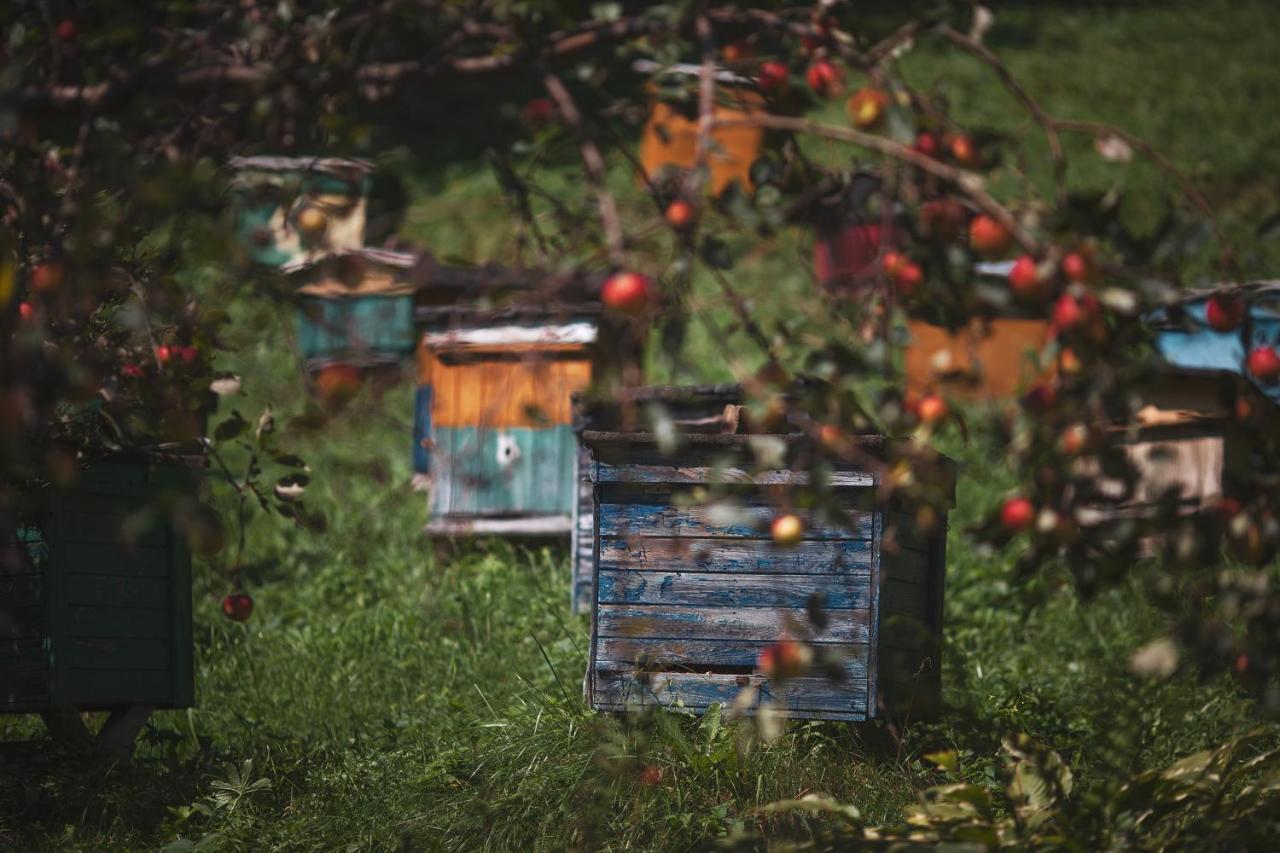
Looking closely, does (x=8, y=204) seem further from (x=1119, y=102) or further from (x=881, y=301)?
(x=1119, y=102)

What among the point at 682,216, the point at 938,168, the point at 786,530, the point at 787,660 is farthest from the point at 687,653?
the point at 938,168

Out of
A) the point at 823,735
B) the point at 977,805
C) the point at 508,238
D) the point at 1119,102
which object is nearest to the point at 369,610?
the point at 823,735

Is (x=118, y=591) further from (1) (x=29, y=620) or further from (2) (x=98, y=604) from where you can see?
(1) (x=29, y=620)

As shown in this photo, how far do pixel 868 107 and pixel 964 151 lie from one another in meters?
0.19

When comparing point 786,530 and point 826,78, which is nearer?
point 786,530

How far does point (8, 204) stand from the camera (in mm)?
2621

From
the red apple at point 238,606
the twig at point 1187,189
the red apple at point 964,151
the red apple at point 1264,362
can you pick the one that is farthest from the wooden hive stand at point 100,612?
the red apple at point 1264,362

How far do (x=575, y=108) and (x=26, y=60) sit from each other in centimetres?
136

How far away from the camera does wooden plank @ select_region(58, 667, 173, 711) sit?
4.33 metres

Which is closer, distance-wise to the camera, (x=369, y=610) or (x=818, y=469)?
(x=818, y=469)

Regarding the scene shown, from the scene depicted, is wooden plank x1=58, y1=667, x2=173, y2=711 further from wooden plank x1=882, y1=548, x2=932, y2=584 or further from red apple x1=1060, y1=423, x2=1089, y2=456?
red apple x1=1060, y1=423, x2=1089, y2=456

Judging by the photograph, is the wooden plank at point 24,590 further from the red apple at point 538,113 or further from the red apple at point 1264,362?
the red apple at point 1264,362

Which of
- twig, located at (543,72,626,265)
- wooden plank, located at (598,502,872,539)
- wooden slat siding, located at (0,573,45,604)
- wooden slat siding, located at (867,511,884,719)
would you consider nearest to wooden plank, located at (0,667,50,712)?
wooden slat siding, located at (0,573,45,604)

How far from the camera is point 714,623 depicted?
13.9 feet
